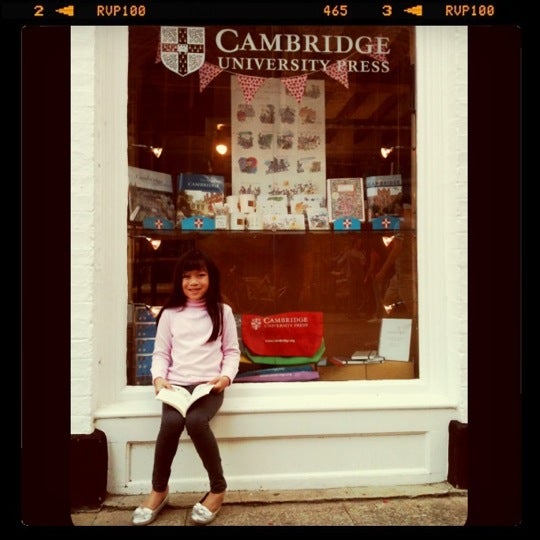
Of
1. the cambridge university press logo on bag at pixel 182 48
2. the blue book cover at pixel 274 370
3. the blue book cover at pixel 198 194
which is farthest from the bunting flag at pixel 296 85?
the blue book cover at pixel 274 370

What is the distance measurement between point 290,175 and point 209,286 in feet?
3.79

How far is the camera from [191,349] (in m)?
3.74

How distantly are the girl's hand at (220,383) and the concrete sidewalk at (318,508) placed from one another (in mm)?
710

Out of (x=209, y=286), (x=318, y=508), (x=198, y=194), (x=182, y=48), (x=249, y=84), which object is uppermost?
(x=182, y=48)

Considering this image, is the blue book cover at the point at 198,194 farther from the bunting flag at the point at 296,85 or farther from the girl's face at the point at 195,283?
the bunting flag at the point at 296,85

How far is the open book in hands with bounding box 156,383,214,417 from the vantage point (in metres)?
3.54

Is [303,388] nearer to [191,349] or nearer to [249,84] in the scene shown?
[191,349]

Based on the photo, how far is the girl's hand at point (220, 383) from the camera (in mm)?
3650

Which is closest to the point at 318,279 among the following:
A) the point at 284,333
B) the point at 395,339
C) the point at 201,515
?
the point at 284,333

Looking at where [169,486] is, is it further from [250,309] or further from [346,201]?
[346,201]

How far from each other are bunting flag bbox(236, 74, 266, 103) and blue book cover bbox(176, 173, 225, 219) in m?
0.61
